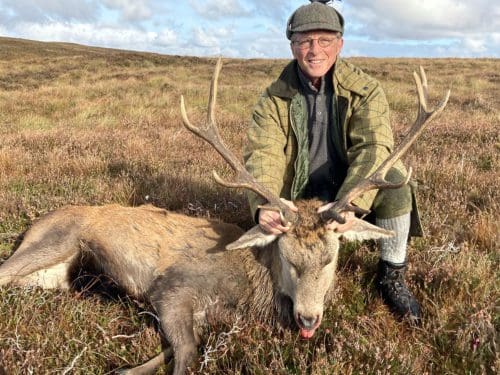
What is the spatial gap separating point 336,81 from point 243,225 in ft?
6.09

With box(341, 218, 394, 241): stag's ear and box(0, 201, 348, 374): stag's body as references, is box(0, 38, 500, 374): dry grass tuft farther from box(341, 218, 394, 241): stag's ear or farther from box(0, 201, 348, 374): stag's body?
box(341, 218, 394, 241): stag's ear

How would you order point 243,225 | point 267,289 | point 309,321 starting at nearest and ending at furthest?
point 309,321 → point 267,289 → point 243,225

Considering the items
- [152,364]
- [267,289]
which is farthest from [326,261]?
[152,364]

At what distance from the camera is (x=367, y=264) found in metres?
4.12

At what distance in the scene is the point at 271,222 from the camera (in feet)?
11.2

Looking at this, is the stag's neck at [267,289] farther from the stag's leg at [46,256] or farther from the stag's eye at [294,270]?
the stag's leg at [46,256]

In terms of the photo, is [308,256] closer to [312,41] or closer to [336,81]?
[336,81]

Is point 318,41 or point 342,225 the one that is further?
point 318,41

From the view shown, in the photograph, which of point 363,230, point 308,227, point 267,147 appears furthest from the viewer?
point 267,147

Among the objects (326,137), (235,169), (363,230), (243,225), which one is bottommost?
(243,225)

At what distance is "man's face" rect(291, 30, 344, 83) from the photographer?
4.05 m

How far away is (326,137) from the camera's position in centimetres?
438

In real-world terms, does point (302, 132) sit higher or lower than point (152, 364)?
higher

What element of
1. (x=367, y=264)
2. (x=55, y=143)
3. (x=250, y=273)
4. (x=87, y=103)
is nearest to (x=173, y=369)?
(x=250, y=273)
